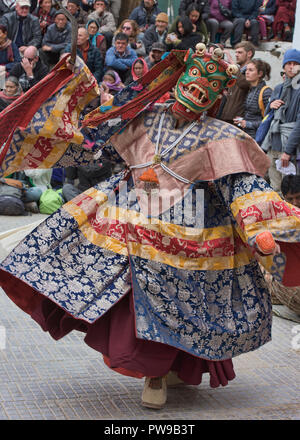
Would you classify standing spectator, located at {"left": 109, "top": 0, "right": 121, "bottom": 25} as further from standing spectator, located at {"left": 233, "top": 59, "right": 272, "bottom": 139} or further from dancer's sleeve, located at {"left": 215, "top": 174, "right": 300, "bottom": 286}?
dancer's sleeve, located at {"left": 215, "top": 174, "right": 300, "bottom": 286}

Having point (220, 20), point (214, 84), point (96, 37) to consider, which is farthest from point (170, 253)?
point (220, 20)

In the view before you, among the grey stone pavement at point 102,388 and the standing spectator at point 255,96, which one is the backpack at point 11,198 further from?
Answer: the grey stone pavement at point 102,388

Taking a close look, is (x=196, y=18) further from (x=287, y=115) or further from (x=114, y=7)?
(x=287, y=115)

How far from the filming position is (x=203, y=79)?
3771 mm

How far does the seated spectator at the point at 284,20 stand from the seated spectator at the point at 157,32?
2802mm

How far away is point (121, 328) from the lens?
3662 mm

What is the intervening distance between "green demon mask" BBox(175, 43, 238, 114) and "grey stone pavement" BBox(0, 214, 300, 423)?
159 cm

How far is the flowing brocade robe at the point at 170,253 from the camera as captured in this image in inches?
142

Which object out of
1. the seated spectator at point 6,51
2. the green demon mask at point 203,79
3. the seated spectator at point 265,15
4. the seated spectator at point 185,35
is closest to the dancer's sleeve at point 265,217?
the green demon mask at point 203,79

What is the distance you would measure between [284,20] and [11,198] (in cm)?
708

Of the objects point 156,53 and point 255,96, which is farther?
point 156,53

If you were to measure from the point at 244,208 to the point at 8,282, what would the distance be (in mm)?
1317

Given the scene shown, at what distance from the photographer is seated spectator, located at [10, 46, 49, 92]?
10250 millimetres

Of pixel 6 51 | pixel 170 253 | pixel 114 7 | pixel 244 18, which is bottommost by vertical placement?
pixel 244 18
